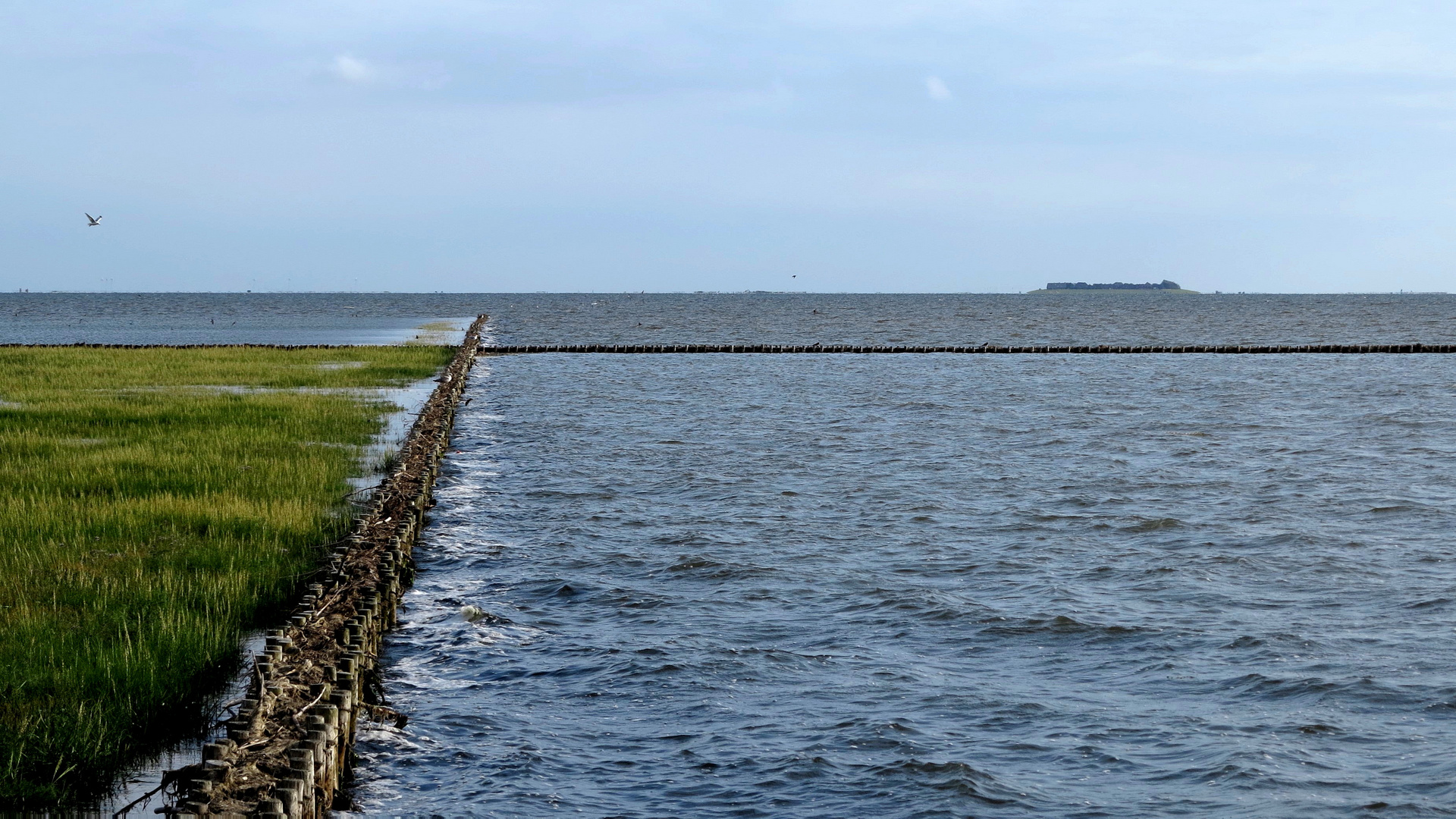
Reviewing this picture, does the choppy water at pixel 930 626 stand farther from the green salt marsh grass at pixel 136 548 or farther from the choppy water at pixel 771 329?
the choppy water at pixel 771 329

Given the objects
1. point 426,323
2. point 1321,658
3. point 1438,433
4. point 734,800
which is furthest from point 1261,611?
point 426,323

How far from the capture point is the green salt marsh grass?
9.09 meters

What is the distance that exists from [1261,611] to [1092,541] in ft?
13.5

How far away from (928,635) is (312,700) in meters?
6.56

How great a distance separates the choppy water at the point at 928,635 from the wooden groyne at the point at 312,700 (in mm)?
414

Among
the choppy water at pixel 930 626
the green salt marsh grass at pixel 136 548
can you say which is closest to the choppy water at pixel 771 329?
the green salt marsh grass at pixel 136 548

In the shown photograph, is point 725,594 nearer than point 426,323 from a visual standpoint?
Yes

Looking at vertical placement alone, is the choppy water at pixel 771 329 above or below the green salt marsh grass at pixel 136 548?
above

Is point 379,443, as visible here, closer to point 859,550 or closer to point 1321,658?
point 859,550

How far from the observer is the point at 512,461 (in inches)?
1049

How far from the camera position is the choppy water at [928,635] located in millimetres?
9609

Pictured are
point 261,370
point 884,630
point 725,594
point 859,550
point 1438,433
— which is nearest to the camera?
point 884,630

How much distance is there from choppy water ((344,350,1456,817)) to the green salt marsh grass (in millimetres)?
1688

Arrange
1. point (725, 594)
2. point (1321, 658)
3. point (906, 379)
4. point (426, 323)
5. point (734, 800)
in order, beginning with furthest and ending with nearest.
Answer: point (426, 323)
point (906, 379)
point (725, 594)
point (1321, 658)
point (734, 800)
